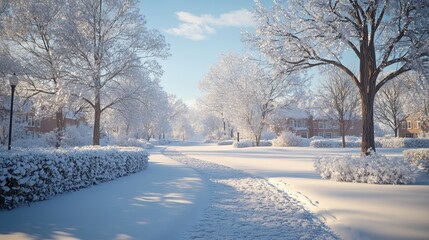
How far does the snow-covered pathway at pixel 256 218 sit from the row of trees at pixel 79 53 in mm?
11791

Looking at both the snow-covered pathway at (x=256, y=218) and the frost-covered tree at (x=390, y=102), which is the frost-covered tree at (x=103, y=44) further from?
the frost-covered tree at (x=390, y=102)

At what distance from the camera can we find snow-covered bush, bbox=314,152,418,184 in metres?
8.10

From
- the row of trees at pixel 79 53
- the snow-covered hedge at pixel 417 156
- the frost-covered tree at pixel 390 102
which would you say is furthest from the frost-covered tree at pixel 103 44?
the frost-covered tree at pixel 390 102

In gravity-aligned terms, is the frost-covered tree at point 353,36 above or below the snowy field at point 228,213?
above

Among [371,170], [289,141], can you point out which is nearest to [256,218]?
[371,170]

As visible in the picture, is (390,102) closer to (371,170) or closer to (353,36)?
(353,36)

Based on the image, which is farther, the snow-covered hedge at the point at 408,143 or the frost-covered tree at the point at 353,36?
the snow-covered hedge at the point at 408,143

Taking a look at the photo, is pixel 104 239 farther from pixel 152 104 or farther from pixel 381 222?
pixel 152 104

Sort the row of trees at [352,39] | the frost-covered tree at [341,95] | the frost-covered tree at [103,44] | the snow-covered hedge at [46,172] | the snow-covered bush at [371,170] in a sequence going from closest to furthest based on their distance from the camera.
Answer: the snow-covered hedge at [46,172] < the snow-covered bush at [371,170] < the row of trees at [352,39] < the frost-covered tree at [103,44] < the frost-covered tree at [341,95]

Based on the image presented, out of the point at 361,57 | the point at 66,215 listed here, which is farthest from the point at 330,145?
the point at 66,215

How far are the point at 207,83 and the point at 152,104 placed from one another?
28310 mm

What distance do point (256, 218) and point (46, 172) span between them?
5.56 m

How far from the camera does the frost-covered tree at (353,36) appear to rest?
988cm

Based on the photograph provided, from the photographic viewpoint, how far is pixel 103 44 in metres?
15.4
